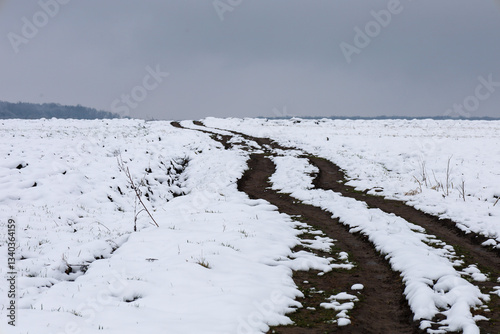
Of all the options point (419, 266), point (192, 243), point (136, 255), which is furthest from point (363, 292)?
point (136, 255)

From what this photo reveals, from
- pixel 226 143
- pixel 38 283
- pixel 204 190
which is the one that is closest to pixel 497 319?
pixel 38 283

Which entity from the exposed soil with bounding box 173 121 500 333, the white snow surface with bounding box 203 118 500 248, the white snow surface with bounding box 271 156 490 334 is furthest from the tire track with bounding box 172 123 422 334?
the white snow surface with bounding box 203 118 500 248

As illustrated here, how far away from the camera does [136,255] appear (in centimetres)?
891

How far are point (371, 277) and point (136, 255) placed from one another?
589 centimetres

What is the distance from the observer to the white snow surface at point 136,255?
582cm

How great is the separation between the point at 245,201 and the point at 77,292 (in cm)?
Result: 948

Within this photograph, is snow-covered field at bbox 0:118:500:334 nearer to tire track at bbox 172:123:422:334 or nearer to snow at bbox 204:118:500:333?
snow at bbox 204:118:500:333

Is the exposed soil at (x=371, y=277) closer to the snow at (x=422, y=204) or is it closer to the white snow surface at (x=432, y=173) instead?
the snow at (x=422, y=204)

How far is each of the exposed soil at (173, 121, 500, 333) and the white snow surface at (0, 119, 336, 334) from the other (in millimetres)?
548

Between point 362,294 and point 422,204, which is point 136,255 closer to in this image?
point 362,294

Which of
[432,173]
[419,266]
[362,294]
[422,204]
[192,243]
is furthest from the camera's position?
[432,173]

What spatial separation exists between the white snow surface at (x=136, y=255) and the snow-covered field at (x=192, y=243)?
0.04 m

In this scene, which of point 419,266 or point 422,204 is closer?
point 419,266
